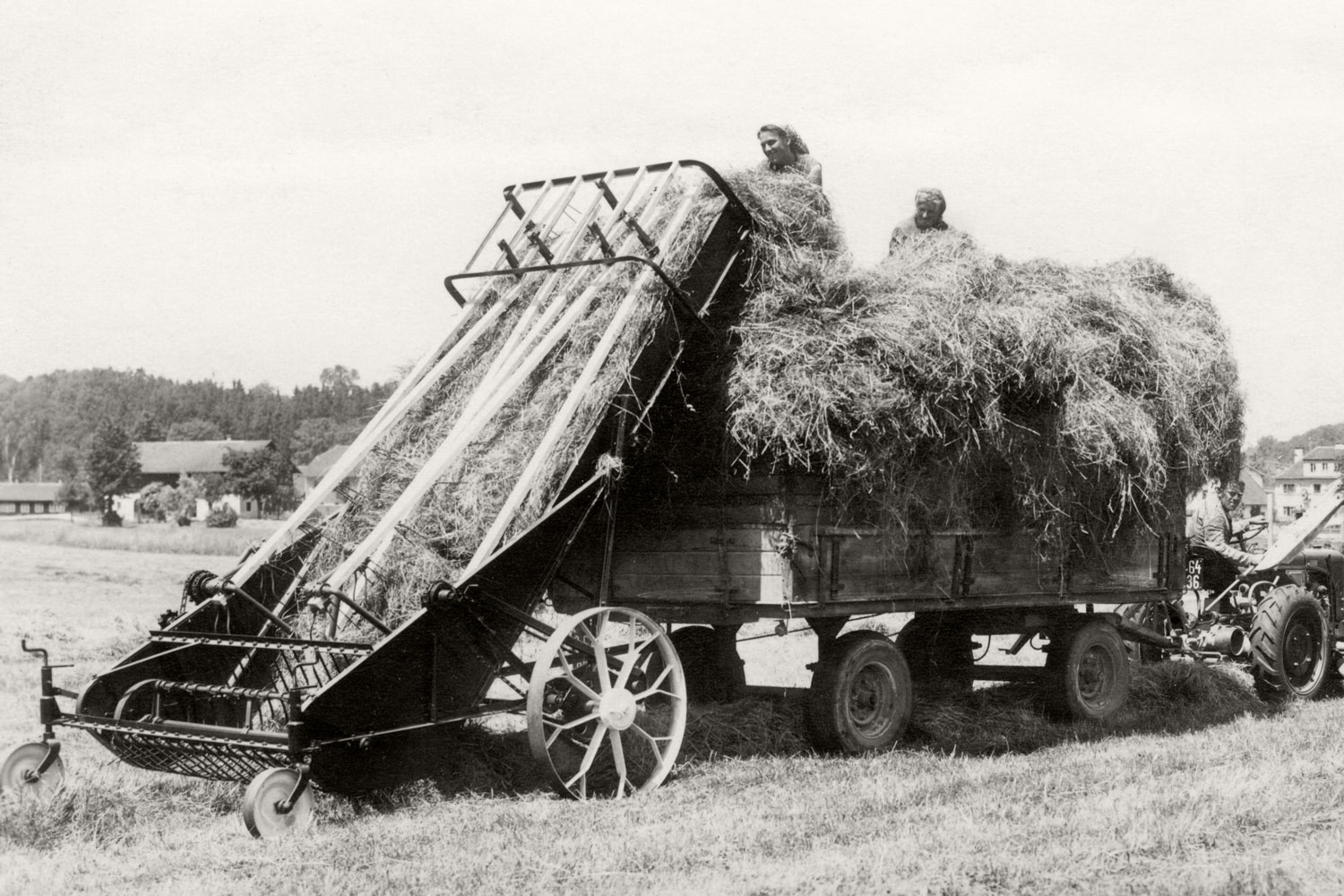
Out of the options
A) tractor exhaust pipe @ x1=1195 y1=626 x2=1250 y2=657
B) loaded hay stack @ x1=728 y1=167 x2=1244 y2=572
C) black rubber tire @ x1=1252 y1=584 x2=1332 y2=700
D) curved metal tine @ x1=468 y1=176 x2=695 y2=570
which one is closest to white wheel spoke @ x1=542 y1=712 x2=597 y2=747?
curved metal tine @ x1=468 y1=176 x2=695 y2=570

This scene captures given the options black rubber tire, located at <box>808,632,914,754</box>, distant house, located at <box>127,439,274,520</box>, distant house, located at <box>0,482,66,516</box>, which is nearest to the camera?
black rubber tire, located at <box>808,632,914,754</box>

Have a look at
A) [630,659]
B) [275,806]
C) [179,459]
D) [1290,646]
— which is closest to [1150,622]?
[1290,646]

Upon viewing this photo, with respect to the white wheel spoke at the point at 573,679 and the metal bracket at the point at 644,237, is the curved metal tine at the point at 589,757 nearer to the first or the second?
the white wheel spoke at the point at 573,679

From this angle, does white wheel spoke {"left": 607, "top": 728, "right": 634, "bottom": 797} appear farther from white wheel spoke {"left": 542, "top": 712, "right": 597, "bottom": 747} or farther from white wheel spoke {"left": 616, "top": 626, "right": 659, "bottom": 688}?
white wheel spoke {"left": 616, "top": 626, "right": 659, "bottom": 688}

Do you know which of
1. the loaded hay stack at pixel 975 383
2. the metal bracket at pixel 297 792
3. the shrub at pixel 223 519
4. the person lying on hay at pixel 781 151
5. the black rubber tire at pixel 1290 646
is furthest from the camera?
the shrub at pixel 223 519

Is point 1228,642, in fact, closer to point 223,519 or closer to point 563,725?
point 563,725

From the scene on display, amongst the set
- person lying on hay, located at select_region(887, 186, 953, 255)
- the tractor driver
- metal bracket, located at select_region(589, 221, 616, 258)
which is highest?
person lying on hay, located at select_region(887, 186, 953, 255)

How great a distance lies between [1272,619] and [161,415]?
14299 cm

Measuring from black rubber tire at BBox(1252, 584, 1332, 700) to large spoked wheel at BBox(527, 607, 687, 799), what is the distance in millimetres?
5874

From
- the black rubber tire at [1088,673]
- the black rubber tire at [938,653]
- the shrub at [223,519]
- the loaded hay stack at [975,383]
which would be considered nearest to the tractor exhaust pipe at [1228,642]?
the black rubber tire at [1088,673]

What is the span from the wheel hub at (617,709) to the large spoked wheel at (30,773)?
2870mm

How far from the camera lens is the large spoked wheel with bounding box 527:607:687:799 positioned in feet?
23.8

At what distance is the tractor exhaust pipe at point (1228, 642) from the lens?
11547mm

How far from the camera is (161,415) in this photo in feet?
464
